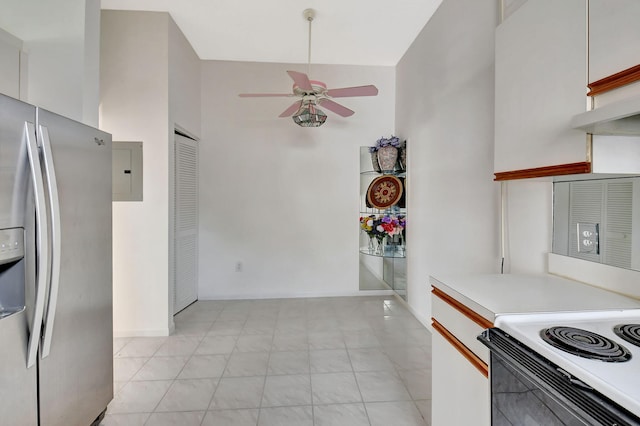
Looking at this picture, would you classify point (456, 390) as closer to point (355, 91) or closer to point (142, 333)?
point (355, 91)

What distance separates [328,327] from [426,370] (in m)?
1.08

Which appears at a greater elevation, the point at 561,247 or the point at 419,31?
the point at 419,31

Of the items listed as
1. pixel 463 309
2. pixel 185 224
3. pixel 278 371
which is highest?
pixel 185 224

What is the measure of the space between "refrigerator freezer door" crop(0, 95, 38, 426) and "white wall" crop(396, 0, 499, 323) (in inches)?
96.6

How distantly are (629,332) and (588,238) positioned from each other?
561 millimetres

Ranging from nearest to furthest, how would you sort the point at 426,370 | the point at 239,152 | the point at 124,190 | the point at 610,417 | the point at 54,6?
the point at 610,417 → the point at 54,6 → the point at 426,370 → the point at 124,190 → the point at 239,152

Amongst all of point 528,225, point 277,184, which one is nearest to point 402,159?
point 277,184

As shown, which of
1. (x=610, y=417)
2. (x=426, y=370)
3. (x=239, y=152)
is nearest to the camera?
(x=610, y=417)

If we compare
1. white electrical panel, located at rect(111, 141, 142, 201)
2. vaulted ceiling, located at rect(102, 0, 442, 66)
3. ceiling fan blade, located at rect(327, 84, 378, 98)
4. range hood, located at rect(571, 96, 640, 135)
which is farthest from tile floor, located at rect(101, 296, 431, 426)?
vaulted ceiling, located at rect(102, 0, 442, 66)

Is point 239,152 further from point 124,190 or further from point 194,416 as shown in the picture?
point 194,416

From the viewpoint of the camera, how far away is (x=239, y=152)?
3893 millimetres

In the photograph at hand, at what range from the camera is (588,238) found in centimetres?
130

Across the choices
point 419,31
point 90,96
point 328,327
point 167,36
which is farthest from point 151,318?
point 419,31

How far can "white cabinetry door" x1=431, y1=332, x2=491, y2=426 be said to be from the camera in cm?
106
